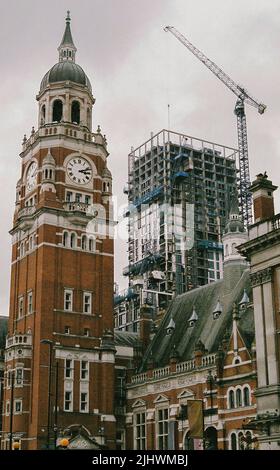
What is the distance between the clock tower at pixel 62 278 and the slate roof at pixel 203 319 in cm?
557

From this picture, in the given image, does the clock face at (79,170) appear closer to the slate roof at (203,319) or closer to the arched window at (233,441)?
the slate roof at (203,319)

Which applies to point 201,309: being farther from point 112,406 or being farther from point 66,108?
point 66,108

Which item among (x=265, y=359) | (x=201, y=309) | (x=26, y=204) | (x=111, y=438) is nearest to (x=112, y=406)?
(x=111, y=438)

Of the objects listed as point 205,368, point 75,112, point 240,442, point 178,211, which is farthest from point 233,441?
point 178,211

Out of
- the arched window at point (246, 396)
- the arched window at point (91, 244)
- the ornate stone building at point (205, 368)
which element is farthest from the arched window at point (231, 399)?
the arched window at point (91, 244)

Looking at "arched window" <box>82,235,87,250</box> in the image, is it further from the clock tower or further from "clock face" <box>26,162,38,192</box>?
"clock face" <box>26,162,38,192</box>

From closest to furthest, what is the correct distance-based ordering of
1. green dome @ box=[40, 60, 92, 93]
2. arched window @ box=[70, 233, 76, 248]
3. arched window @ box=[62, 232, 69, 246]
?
arched window @ box=[62, 232, 69, 246], arched window @ box=[70, 233, 76, 248], green dome @ box=[40, 60, 92, 93]

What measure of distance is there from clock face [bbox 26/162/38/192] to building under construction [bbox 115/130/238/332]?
47.5 meters

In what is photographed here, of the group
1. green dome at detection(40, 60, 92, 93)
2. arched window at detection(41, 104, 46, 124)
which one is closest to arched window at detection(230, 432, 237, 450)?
arched window at detection(41, 104, 46, 124)

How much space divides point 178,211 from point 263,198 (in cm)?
9113

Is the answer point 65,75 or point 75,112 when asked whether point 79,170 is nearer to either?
point 75,112

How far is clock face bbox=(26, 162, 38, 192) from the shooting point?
87.2 meters

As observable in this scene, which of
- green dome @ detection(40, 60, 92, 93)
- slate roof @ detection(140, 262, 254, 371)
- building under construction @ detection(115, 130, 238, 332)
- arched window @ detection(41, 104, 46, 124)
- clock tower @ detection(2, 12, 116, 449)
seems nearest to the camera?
slate roof @ detection(140, 262, 254, 371)

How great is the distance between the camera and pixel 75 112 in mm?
91125
